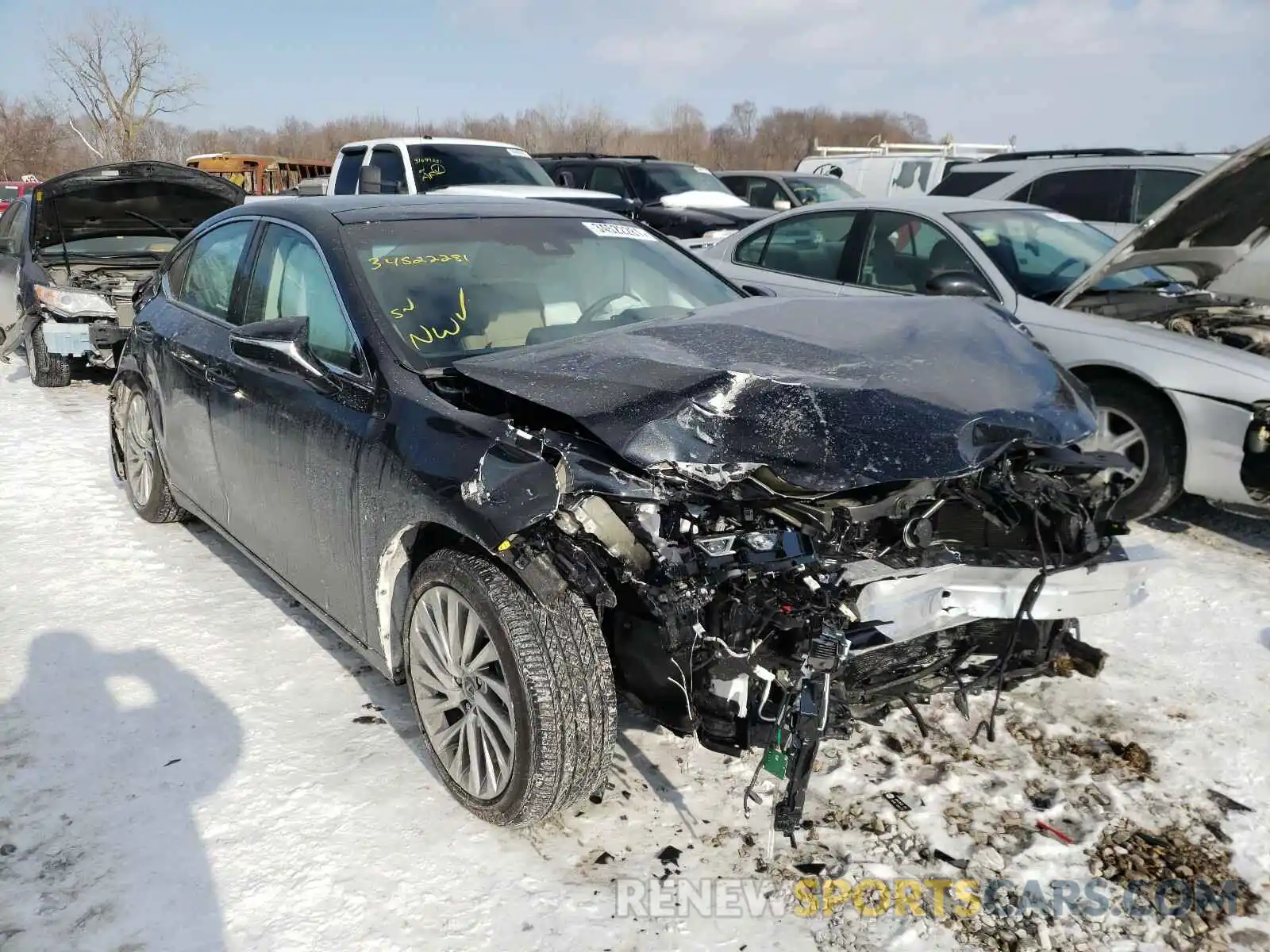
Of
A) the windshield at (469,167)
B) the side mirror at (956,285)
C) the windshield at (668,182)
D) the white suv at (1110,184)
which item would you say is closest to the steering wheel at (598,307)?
the side mirror at (956,285)

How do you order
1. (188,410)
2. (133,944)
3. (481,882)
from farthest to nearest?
(188,410)
(481,882)
(133,944)

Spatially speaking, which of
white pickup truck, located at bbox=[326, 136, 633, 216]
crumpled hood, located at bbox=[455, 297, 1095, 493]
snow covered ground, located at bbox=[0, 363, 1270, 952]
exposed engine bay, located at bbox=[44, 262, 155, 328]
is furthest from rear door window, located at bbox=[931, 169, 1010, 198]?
exposed engine bay, located at bbox=[44, 262, 155, 328]

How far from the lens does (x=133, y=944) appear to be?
235 centimetres

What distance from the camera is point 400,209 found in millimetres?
3691

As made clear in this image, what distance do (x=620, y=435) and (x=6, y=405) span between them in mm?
7568

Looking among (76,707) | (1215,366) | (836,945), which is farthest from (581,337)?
(1215,366)

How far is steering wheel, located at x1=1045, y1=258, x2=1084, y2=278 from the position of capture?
5.73 meters

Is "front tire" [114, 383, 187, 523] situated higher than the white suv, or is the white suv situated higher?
the white suv

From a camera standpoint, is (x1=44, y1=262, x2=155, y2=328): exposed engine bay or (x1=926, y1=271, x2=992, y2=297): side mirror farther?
(x1=44, y1=262, x2=155, y2=328): exposed engine bay

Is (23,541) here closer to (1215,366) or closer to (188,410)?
(188,410)

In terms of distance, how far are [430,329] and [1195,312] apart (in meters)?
4.33

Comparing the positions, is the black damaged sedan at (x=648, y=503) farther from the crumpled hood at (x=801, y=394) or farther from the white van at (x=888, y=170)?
the white van at (x=888, y=170)

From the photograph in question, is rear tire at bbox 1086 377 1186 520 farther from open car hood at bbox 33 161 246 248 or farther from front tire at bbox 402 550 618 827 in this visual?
open car hood at bbox 33 161 246 248

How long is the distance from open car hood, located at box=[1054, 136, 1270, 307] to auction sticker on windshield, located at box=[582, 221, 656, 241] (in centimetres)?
255
